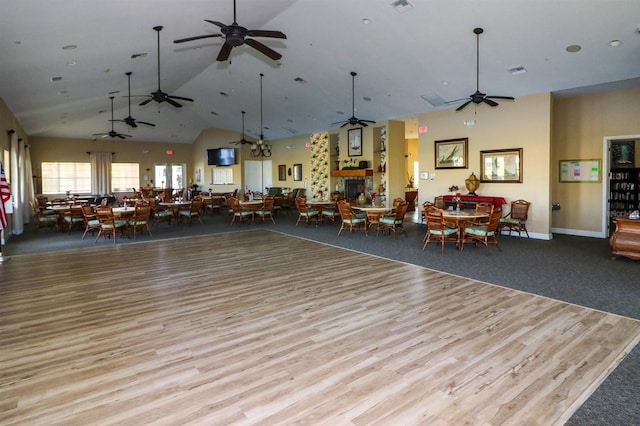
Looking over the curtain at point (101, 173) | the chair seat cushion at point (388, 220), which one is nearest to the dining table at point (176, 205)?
the chair seat cushion at point (388, 220)

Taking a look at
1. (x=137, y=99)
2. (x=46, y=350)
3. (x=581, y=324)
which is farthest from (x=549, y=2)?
(x=137, y=99)

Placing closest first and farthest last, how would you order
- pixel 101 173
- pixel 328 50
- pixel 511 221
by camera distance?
pixel 511 221 → pixel 328 50 → pixel 101 173

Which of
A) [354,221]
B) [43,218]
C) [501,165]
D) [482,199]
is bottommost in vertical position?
[354,221]

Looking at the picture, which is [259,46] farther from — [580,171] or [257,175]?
[257,175]

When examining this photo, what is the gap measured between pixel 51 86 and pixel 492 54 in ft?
30.0

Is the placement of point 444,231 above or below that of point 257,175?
below

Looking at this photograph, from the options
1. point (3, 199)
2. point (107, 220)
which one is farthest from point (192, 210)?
point (3, 199)

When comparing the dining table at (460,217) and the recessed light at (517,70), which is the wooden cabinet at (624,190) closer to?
the recessed light at (517,70)

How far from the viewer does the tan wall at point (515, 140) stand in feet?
27.2

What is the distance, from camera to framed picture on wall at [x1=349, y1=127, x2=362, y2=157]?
1316 centimetres

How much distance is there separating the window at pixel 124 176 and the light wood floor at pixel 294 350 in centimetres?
1323

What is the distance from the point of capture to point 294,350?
9.98 feet

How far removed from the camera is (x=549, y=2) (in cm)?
530

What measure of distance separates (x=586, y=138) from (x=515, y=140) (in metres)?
1.57
